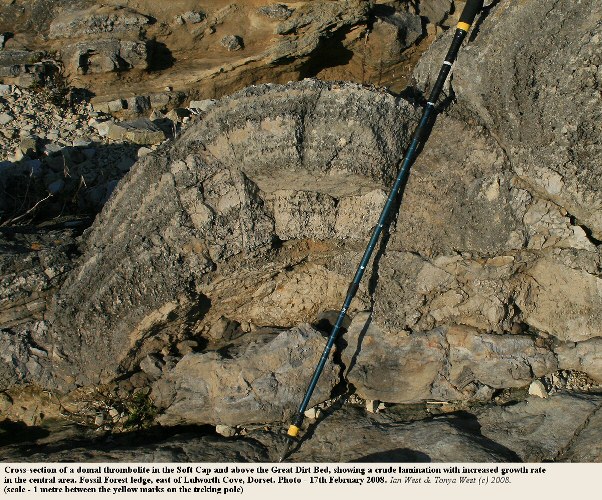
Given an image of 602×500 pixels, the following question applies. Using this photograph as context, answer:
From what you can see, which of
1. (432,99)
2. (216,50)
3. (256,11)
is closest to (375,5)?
(256,11)

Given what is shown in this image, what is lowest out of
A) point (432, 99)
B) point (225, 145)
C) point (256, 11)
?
point (225, 145)

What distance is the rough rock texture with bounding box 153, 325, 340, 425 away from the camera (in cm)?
482

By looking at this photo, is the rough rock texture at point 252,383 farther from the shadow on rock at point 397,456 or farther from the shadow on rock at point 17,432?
the shadow on rock at point 17,432

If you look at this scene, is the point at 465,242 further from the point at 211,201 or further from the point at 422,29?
A: the point at 422,29

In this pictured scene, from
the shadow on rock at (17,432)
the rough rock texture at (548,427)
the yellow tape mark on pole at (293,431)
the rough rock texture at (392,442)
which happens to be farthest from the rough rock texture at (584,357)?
the shadow on rock at (17,432)

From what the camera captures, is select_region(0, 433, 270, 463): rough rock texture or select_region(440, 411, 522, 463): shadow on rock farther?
select_region(0, 433, 270, 463): rough rock texture

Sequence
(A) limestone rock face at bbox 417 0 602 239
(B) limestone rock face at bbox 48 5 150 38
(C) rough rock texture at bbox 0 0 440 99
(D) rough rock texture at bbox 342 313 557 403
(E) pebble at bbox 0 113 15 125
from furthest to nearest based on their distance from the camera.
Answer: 1. (B) limestone rock face at bbox 48 5 150 38
2. (C) rough rock texture at bbox 0 0 440 99
3. (E) pebble at bbox 0 113 15 125
4. (D) rough rock texture at bbox 342 313 557 403
5. (A) limestone rock face at bbox 417 0 602 239

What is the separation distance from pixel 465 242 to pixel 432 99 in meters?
1.04

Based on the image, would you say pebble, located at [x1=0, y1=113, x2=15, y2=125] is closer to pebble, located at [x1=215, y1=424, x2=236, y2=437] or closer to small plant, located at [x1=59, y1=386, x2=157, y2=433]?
small plant, located at [x1=59, y1=386, x2=157, y2=433]

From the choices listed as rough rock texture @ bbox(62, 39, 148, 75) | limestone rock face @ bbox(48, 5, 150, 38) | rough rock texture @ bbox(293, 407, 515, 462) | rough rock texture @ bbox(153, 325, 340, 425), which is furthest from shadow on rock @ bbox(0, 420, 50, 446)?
limestone rock face @ bbox(48, 5, 150, 38)

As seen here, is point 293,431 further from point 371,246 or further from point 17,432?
point 17,432

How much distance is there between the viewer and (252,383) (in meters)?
4.84

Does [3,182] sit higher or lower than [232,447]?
higher

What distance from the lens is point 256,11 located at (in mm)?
8047
